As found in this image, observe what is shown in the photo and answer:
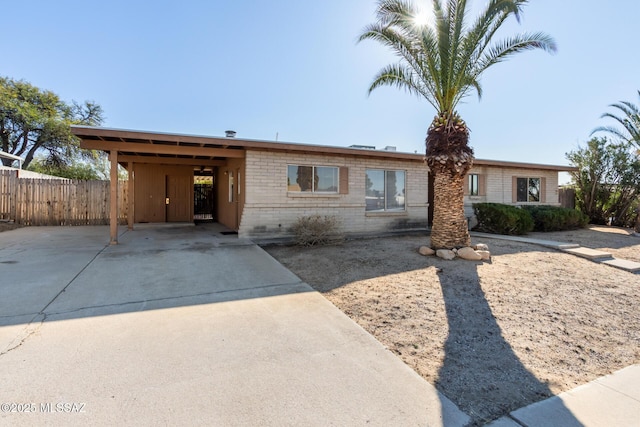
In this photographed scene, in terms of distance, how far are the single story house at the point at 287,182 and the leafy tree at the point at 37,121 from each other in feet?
42.2

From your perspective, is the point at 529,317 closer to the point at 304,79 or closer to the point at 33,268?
the point at 33,268

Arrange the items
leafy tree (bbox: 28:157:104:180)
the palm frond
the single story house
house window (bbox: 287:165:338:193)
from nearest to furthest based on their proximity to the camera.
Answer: the palm frond < the single story house < house window (bbox: 287:165:338:193) < leafy tree (bbox: 28:157:104:180)

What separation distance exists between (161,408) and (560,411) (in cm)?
284

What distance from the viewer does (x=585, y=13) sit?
7828 mm

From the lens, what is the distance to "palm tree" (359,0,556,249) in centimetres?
689

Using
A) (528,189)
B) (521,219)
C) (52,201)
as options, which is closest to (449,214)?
(521,219)

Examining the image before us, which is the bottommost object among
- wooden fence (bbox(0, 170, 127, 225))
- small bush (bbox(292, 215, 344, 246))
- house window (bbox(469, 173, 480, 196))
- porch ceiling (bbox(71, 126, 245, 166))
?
small bush (bbox(292, 215, 344, 246))

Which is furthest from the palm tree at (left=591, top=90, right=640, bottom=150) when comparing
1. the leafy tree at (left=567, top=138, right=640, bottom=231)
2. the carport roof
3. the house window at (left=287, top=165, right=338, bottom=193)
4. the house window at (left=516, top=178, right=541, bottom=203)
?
the house window at (left=287, top=165, right=338, bottom=193)

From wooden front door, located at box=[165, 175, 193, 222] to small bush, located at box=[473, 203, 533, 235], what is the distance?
42.7 ft

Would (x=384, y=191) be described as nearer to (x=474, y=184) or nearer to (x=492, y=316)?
(x=474, y=184)

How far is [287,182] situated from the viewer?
996cm

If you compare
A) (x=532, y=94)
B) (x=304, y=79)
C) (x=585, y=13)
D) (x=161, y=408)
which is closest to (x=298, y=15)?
(x=304, y=79)

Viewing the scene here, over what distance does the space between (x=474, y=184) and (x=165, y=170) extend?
46.5 feet

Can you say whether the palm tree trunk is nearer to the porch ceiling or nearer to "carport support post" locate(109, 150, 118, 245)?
the porch ceiling
